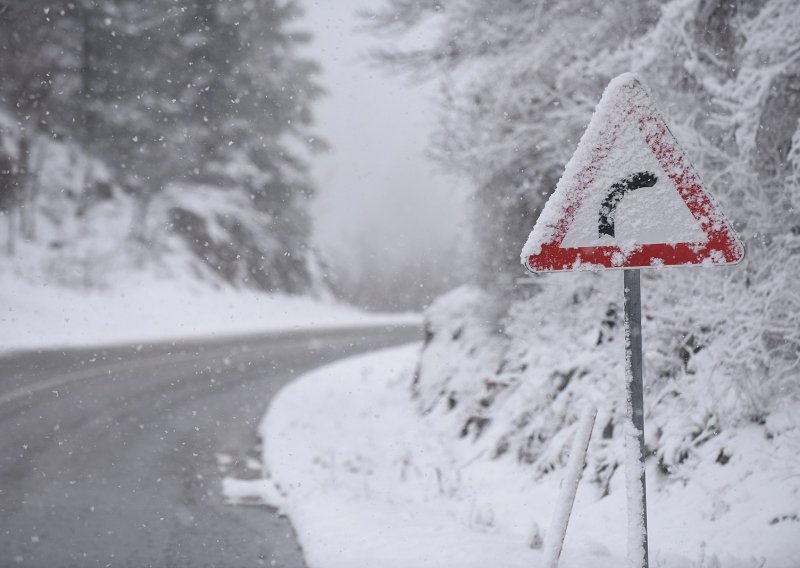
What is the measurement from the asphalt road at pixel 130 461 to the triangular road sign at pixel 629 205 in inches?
120

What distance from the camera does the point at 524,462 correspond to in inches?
256

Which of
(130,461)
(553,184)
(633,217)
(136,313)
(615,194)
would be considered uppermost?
(553,184)

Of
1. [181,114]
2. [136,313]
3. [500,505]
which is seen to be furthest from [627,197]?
[181,114]

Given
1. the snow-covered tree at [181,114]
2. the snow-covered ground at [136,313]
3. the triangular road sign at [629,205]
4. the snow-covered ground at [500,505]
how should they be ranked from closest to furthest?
the triangular road sign at [629,205] < the snow-covered ground at [500,505] < the snow-covered ground at [136,313] < the snow-covered tree at [181,114]

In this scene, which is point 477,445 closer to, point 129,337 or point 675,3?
point 675,3

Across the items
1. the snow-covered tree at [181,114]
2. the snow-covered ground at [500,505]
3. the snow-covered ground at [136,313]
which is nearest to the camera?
the snow-covered ground at [500,505]

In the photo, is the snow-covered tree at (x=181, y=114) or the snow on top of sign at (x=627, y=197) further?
the snow-covered tree at (x=181, y=114)

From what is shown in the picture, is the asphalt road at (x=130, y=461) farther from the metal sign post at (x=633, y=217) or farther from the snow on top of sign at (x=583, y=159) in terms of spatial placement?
the snow on top of sign at (x=583, y=159)

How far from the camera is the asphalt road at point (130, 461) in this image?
15.4 ft

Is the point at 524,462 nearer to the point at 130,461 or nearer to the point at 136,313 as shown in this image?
A: the point at 130,461

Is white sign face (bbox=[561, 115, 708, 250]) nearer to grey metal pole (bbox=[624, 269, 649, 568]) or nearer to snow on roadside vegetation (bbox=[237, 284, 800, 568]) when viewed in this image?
grey metal pole (bbox=[624, 269, 649, 568])

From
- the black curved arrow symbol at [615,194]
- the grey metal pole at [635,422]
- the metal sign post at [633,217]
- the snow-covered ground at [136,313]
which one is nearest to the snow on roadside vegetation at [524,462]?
the grey metal pole at [635,422]

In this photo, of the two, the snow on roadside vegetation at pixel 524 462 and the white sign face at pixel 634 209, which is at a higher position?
the white sign face at pixel 634 209

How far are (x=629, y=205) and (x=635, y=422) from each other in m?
0.91
